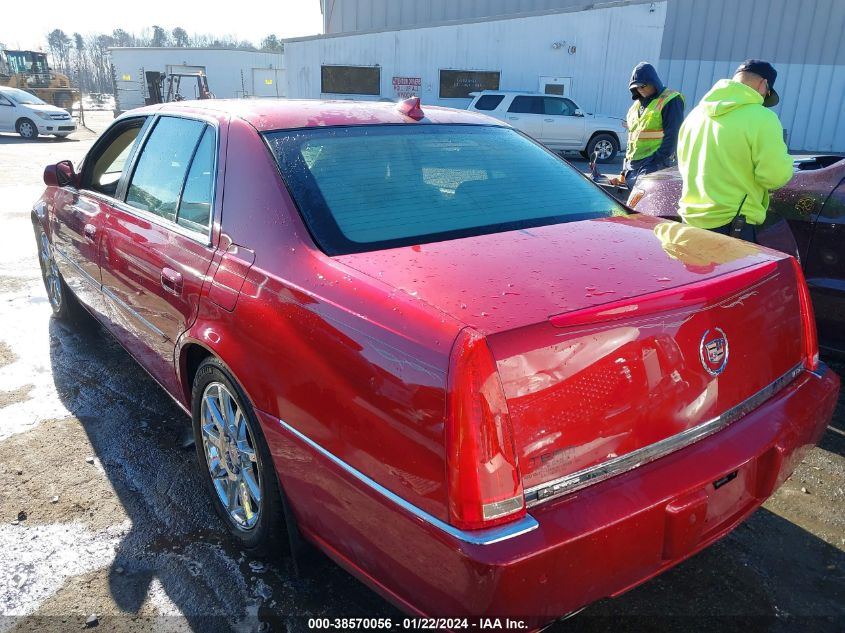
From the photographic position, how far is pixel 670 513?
1.70 meters

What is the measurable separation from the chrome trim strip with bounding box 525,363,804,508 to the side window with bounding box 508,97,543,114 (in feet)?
51.1

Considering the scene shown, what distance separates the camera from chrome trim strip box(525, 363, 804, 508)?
1.61 m

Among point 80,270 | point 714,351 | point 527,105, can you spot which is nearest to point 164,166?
point 80,270

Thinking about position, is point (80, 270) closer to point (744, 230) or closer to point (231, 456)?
point (231, 456)

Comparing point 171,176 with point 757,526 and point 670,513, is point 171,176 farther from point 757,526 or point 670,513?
point 757,526

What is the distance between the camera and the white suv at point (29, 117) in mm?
20391

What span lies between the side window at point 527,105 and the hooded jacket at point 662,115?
10868 mm

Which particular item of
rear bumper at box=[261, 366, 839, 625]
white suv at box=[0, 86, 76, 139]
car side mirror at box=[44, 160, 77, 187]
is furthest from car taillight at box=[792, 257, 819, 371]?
white suv at box=[0, 86, 76, 139]

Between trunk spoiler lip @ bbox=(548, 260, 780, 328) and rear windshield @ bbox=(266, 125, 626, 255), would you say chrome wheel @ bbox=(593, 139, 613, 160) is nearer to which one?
rear windshield @ bbox=(266, 125, 626, 255)

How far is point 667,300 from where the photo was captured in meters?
1.75

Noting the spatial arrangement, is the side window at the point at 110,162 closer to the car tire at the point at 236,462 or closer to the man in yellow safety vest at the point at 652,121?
the car tire at the point at 236,462

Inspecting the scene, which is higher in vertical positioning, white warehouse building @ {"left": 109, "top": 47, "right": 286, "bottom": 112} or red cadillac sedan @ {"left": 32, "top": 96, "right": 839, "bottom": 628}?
white warehouse building @ {"left": 109, "top": 47, "right": 286, "bottom": 112}

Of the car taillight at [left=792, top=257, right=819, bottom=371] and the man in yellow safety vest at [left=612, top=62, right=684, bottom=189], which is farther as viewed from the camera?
the man in yellow safety vest at [left=612, top=62, right=684, bottom=189]

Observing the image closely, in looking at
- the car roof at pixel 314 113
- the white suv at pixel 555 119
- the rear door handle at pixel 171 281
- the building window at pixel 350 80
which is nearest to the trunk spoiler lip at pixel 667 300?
the car roof at pixel 314 113
